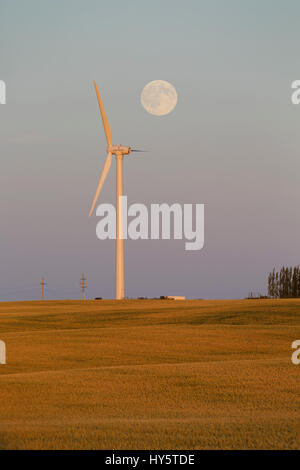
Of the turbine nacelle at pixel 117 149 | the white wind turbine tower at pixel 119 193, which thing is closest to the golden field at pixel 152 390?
the white wind turbine tower at pixel 119 193

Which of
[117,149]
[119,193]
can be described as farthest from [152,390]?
[117,149]

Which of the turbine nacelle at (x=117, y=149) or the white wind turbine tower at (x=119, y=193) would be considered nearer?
the white wind turbine tower at (x=119, y=193)

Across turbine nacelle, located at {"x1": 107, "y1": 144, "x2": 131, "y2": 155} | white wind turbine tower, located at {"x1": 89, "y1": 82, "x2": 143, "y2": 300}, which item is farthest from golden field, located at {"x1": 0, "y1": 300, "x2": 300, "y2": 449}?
turbine nacelle, located at {"x1": 107, "y1": 144, "x2": 131, "y2": 155}

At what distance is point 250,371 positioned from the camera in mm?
24281

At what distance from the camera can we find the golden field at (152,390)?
1353 cm

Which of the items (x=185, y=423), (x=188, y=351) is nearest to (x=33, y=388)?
(x=185, y=423)

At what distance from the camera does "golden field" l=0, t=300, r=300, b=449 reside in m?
13.5

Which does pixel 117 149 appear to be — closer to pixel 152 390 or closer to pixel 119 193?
pixel 119 193

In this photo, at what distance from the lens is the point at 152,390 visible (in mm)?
20812

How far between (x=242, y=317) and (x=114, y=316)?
11.3m

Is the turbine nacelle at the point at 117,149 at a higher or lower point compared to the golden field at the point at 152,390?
higher

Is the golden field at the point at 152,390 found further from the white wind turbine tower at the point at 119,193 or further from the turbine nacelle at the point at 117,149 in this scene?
the turbine nacelle at the point at 117,149

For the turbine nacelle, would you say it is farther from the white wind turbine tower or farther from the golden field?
the golden field
